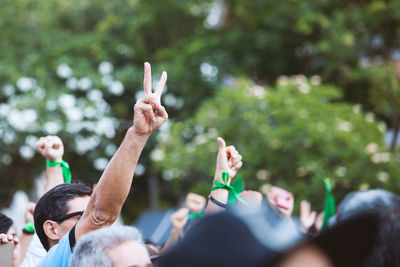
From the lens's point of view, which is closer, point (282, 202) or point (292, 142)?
point (282, 202)

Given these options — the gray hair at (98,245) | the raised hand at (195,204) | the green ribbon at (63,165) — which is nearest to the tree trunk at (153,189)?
the raised hand at (195,204)

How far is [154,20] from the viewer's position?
14.8 meters

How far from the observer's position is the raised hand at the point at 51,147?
3.66 metres

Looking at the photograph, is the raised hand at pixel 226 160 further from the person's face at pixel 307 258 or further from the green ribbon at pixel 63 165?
the person's face at pixel 307 258

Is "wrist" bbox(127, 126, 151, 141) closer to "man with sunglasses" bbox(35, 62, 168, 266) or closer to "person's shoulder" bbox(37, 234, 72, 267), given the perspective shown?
"man with sunglasses" bbox(35, 62, 168, 266)

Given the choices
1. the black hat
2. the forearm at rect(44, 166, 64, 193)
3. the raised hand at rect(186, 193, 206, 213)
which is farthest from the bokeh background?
the black hat

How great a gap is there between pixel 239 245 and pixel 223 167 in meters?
2.09

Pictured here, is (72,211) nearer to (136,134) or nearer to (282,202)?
(136,134)

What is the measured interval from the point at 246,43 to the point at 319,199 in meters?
5.50

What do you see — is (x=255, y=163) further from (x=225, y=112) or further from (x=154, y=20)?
A: (x=154, y=20)

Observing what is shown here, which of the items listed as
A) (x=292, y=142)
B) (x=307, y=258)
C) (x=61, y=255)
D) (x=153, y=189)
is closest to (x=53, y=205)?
(x=61, y=255)

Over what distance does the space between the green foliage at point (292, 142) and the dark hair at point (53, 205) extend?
7.65 meters

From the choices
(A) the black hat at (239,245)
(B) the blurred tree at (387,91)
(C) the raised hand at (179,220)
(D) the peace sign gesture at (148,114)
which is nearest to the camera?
(A) the black hat at (239,245)

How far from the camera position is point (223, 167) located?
3.20 metres
